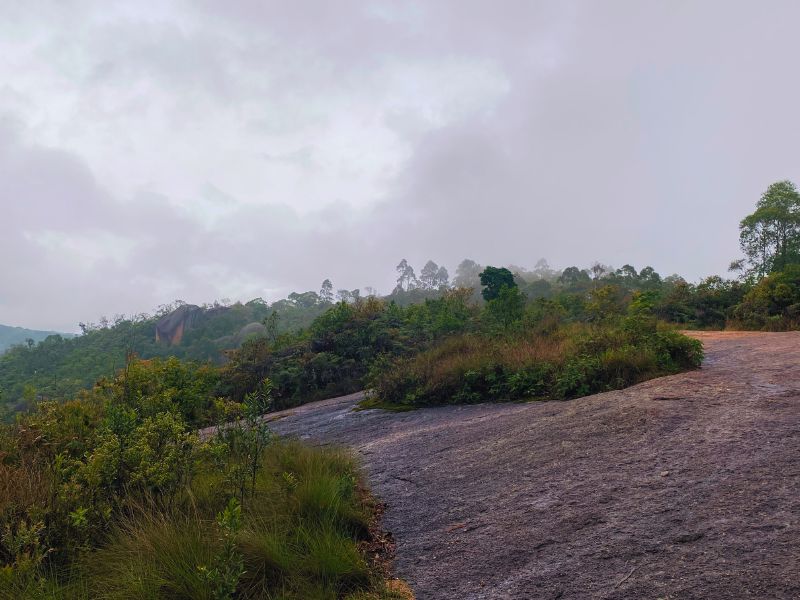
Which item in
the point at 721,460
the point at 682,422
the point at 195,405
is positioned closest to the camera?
the point at 721,460

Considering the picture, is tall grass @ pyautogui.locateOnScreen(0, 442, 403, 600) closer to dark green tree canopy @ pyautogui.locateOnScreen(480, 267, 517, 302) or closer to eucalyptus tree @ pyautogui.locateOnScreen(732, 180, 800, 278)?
dark green tree canopy @ pyautogui.locateOnScreen(480, 267, 517, 302)

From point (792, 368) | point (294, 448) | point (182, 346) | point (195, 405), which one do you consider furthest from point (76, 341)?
point (792, 368)

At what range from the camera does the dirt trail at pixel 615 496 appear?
7.32 feet

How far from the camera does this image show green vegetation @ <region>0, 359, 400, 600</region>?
7.86 ft

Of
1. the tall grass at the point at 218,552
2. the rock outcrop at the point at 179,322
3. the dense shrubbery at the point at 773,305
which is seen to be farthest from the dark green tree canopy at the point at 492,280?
the rock outcrop at the point at 179,322

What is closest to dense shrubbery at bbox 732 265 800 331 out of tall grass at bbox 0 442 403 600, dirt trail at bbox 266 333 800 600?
dirt trail at bbox 266 333 800 600

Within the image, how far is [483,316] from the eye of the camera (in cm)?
1467

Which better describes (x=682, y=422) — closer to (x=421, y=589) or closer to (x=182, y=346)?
(x=421, y=589)

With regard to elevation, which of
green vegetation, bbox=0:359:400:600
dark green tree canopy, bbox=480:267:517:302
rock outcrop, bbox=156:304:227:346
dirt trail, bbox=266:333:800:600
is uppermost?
rock outcrop, bbox=156:304:227:346

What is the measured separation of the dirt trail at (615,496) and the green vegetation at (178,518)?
1.64 ft

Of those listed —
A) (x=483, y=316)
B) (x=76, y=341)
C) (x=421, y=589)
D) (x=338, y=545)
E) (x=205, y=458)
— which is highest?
(x=76, y=341)

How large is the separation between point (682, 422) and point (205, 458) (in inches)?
166

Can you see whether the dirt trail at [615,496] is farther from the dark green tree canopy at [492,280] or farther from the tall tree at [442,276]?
the tall tree at [442,276]

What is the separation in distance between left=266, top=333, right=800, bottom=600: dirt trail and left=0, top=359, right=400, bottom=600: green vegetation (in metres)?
0.50
